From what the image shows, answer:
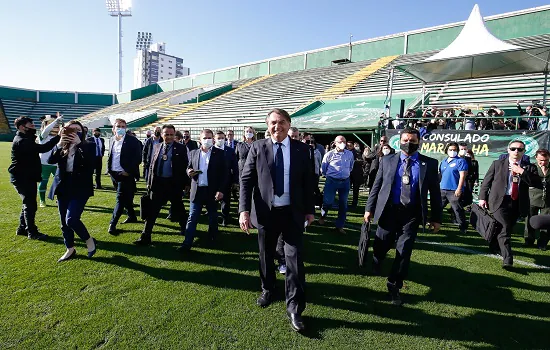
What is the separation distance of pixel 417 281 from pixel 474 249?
2.01m

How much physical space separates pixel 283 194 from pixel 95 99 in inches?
2299

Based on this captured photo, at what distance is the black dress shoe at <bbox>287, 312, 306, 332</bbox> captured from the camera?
9.26 feet

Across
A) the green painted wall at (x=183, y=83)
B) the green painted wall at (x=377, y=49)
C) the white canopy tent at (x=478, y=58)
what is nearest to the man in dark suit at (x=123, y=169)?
the white canopy tent at (x=478, y=58)

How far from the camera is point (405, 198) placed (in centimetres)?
336

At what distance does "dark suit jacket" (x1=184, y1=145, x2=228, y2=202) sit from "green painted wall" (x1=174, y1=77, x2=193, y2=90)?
1635 inches

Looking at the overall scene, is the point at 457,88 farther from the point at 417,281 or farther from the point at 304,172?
the point at 304,172

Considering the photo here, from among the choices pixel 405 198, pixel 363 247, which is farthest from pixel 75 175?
pixel 405 198

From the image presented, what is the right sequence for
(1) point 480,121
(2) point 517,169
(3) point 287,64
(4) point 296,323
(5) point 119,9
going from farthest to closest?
(5) point 119,9
(3) point 287,64
(1) point 480,121
(2) point 517,169
(4) point 296,323

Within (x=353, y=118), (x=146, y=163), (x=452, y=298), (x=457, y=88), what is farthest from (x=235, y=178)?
(x=457, y=88)

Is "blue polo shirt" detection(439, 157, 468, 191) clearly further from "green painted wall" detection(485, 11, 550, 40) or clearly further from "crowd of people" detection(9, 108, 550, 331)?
"green painted wall" detection(485, 11, 550, 40)

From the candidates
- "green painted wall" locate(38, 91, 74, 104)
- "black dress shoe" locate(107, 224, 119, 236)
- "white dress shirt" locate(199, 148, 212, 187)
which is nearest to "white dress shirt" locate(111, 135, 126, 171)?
"black dress shoe" locate(107, 224, 119, 236)

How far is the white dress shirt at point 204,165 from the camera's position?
15.6 feet

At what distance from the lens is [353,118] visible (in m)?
13.8

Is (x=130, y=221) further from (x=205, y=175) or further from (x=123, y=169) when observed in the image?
(x=205, y=175)
